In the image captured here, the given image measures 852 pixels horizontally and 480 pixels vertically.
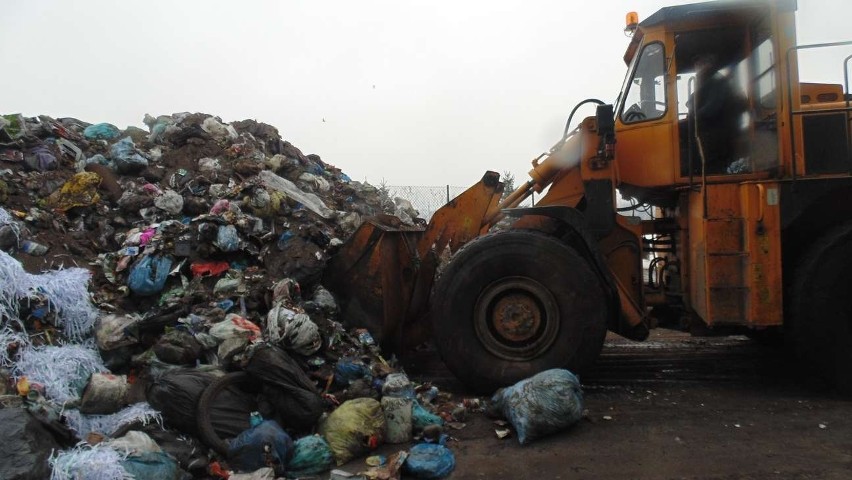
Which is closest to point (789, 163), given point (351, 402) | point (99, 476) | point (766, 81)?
point (766, 81)

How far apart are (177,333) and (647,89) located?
4.02 meters

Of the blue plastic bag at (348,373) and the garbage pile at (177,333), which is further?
the blue plastic bag at (348,373)

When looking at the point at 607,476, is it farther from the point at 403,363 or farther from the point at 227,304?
the point at 227,304

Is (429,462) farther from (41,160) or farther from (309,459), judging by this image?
(41,160)

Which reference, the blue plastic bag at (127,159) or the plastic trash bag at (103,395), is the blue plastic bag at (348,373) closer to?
the plastic trash bag at (103,395)

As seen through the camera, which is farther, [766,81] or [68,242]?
[68,242]

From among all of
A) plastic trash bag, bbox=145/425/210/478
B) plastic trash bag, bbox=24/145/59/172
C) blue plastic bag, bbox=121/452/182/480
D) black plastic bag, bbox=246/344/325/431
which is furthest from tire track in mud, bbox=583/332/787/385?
plastic trash bag, bbox=24/145/59/172

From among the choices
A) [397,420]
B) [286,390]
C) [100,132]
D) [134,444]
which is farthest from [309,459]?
[100,132]

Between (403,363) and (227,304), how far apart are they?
64.7 inches

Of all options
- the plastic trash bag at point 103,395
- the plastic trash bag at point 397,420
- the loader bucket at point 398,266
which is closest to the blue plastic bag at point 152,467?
the plastic trash bag at point 103,395

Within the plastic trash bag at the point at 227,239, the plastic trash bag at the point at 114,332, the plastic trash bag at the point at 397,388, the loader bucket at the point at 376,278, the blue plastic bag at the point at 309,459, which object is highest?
the plastic trash bag at the point at 227,239

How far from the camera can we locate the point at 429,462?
324 centimetres

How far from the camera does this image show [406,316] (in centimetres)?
504

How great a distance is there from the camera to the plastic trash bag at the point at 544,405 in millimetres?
3568
